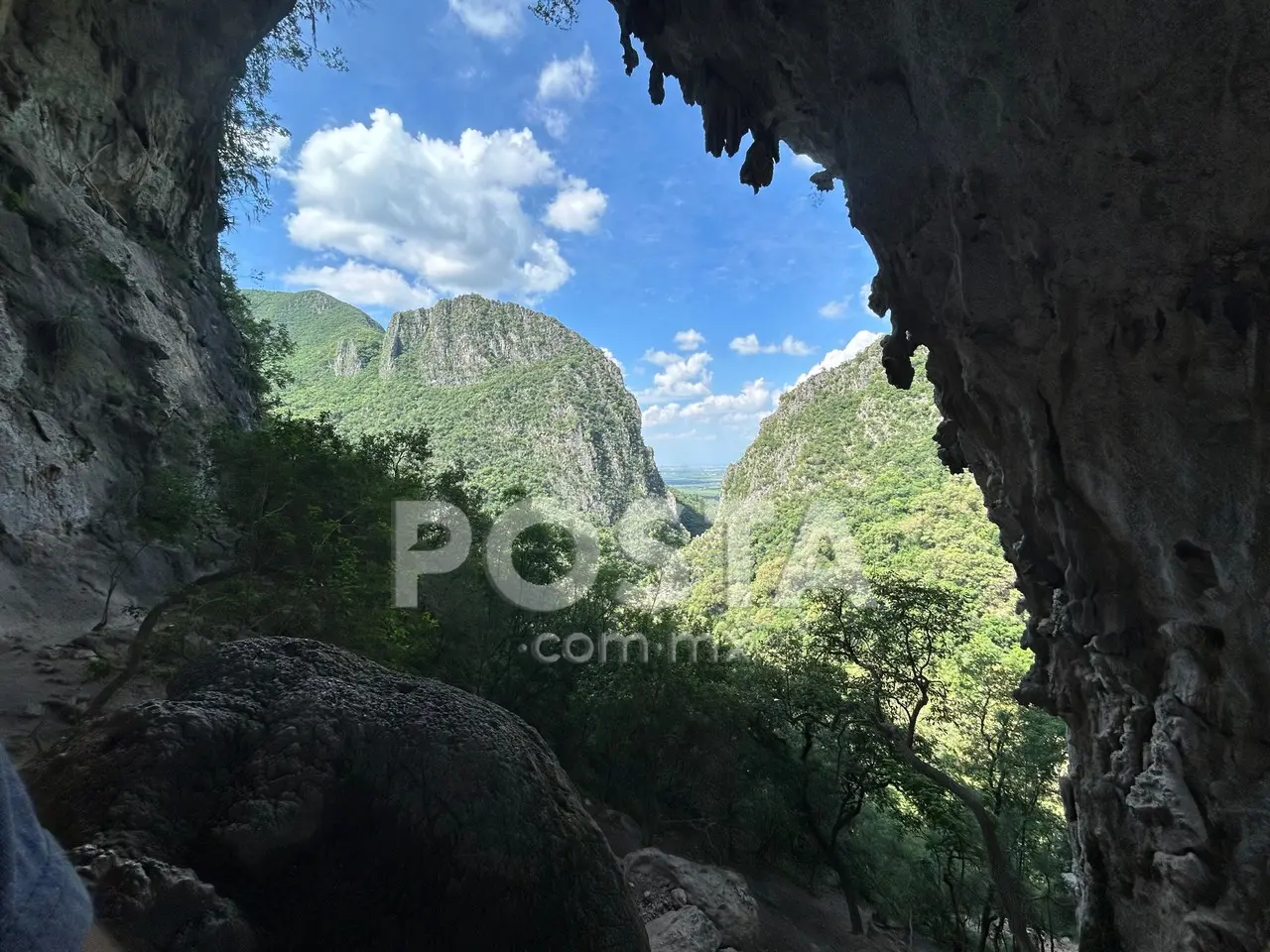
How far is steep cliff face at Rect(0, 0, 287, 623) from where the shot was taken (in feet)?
39.5

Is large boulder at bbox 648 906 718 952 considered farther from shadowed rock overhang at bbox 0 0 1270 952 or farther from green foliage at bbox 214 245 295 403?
green foliage at bbox 214 245 295 403

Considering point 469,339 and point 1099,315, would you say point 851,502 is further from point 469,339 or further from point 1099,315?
point 469,339

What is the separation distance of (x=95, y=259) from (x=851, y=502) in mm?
59373

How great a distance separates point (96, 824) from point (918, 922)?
2072 centimetres

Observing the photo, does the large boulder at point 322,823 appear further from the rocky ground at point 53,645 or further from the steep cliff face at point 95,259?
the steep cliff face at point 95,259

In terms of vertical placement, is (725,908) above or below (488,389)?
below

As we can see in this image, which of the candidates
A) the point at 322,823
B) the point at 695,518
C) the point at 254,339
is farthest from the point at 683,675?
the point at 695,518

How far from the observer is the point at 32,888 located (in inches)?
42.7

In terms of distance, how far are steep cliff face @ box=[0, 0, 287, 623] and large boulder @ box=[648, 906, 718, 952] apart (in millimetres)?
12128

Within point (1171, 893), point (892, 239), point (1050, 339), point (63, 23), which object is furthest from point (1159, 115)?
point (63, 23)

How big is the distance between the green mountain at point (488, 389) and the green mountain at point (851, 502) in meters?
A: 22.3

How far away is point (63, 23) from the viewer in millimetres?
13945

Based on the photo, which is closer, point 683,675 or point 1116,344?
point 1116,344

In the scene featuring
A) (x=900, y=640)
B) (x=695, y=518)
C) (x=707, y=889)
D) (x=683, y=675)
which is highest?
(x=695, y=518)
